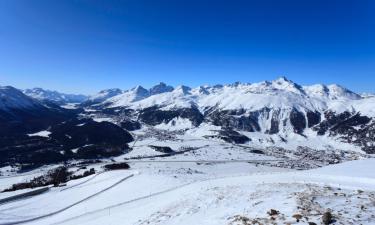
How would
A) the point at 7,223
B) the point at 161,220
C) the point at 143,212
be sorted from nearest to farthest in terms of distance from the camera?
the point at 161,220 → the point at 143,212 → the point at 7,223

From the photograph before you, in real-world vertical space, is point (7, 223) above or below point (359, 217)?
below

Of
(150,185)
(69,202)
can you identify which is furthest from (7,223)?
(150,185)

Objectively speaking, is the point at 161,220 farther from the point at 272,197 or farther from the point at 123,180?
the point at 123,180

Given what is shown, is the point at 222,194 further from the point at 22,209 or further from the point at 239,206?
the point at 22,209

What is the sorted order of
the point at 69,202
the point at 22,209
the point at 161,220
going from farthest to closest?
1. the point at 69,202
2. the point at 22,209
3. the point at 161,220

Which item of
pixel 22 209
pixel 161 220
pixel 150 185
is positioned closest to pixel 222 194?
pixel 161 220

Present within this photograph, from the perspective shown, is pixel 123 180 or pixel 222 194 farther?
pixel 123 180

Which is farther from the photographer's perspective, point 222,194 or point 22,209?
point 22,209

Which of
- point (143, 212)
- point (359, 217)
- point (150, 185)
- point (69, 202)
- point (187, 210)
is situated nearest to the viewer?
point (359, 217)

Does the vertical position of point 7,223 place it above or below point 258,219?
below
